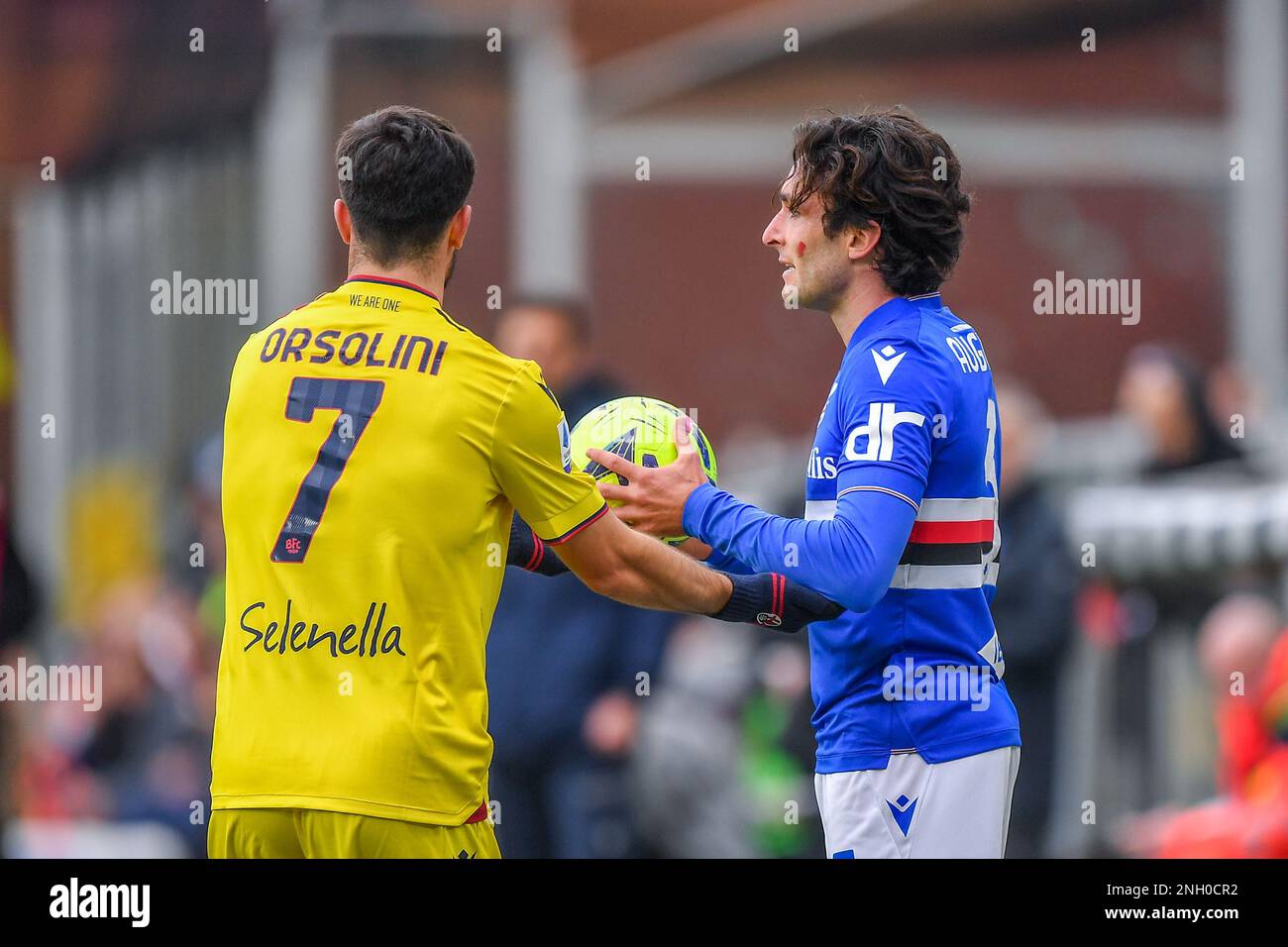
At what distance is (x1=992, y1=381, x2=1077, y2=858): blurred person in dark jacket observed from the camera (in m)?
7.47

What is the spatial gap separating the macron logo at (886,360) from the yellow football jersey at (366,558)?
739mm

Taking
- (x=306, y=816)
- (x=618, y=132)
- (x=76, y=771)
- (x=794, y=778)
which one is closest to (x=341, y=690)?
(x=306, y=816)

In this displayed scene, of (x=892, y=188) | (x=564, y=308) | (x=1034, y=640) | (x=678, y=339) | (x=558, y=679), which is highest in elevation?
(x=678, y=339)

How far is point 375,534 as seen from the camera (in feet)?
11.3

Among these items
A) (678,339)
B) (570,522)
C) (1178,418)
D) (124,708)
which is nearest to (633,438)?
(570,522)

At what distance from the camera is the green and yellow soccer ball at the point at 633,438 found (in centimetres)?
424

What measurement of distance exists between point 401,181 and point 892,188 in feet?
3.59

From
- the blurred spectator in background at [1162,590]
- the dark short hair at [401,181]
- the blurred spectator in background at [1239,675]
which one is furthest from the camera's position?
the blurred spectator in background at [1162,590]

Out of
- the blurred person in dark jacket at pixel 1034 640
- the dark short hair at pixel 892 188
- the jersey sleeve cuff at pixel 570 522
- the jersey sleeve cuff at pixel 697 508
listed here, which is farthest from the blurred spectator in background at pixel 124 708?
the dark short hair at pixel 892 188

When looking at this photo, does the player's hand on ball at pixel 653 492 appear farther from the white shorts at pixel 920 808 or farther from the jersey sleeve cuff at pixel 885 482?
the white shorts at pixel 920 808

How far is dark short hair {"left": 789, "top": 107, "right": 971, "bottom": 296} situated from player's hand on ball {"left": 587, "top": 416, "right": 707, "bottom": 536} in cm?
63

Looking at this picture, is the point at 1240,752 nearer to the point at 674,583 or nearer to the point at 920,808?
the point at 920,808

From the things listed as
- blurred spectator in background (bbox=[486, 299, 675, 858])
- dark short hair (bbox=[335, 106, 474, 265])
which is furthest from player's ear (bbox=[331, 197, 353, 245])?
blurred spectator in background (bbox=[486, 299, 675, 858])

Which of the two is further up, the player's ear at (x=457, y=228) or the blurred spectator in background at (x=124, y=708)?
the player's ear at (x=457, y=228)
